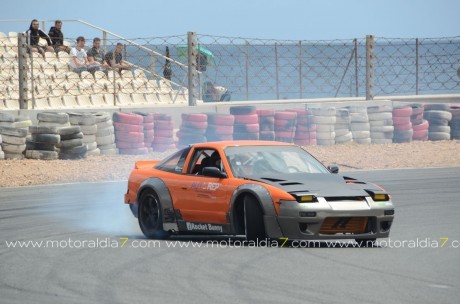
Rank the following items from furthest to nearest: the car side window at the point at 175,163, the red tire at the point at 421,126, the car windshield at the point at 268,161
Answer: the red tire at the point at 421,126 < the car side window at the point at 175,163 < the car windshield at the point at 268,161

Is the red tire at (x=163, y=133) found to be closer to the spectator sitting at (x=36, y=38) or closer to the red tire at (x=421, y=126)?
the spectator sitting at (x=36, y=38)

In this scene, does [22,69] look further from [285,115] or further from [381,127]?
[381,127]

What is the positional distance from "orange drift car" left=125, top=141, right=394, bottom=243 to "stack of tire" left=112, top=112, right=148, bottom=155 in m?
9.81

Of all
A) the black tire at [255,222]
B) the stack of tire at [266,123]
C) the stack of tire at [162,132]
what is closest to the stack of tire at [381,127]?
the stack of tire at [266,123]

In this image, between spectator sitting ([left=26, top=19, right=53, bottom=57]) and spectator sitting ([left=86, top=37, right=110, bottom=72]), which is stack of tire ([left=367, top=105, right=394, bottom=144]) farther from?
spectator sitting ([left=26, top=19, right=53, bottom=57])

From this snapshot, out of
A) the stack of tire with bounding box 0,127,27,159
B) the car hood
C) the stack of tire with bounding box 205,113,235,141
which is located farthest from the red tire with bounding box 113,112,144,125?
the car hood

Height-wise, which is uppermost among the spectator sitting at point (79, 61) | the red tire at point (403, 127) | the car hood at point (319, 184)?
the spectator sitting at point (79, 61)

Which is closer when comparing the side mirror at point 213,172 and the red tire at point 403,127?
the side mirror at point 213,172

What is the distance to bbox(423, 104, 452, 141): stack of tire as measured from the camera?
82.9ft

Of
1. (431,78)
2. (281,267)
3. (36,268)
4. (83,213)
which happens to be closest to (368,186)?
(281,267)

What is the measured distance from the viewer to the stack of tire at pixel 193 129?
890 inches

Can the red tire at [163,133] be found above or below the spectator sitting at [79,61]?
below

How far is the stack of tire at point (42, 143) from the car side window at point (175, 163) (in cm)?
910

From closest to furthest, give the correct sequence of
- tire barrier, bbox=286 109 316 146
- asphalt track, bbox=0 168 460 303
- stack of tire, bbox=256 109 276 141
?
asphalt track, bbox=0 168 460 303 < stack of tire, bbox=256 109 276 141 < tire barrier, bbox=286 109 316 146
